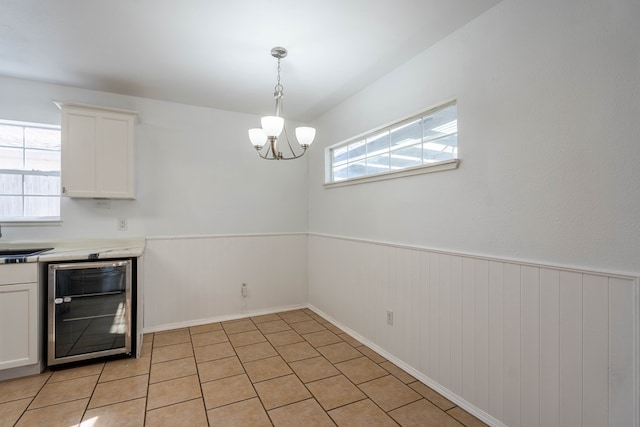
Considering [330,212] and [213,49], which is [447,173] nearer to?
[330,212]

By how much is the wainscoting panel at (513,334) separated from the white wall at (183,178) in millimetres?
1706

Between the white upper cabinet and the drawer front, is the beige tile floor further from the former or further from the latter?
the white upper cabinet

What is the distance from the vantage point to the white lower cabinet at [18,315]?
89.7 inches

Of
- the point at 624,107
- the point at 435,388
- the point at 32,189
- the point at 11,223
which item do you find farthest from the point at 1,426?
the point at 624,107

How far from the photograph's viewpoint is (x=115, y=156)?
292 centimetres

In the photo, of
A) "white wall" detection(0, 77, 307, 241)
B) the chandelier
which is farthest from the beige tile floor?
the chandelier

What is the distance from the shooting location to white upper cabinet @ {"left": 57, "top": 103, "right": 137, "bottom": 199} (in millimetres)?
2762

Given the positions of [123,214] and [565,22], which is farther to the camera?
[123,214]

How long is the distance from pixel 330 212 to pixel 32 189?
3011 mm

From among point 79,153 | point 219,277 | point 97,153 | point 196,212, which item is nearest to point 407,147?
point 196,212

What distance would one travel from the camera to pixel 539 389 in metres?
1.61

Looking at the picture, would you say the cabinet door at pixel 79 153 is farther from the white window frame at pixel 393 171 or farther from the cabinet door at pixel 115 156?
the white window frame at pixel 393 171

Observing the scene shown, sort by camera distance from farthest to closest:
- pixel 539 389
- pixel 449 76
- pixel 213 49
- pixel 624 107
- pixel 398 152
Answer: pixel 398 152
pixel 213 49
pixel 449 76
pixel 539 389
pixel 624 107

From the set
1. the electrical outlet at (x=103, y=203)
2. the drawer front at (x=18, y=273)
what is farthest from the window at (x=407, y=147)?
the drawer front at (x=18, y=273)
